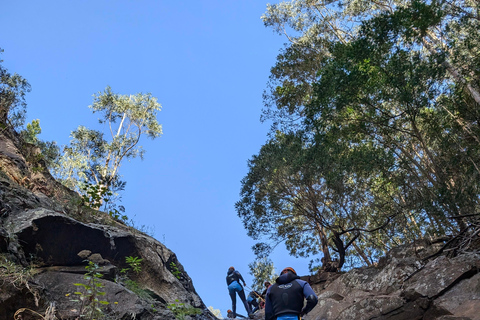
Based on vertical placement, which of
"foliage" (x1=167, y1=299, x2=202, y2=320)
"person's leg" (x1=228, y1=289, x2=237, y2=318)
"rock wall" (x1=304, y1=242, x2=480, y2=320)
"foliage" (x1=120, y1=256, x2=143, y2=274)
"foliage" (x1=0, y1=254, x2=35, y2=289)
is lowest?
"rock wall" (x1=304, y1=242, x2=480, y2=320)

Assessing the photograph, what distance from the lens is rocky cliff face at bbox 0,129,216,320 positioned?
614 centimetres

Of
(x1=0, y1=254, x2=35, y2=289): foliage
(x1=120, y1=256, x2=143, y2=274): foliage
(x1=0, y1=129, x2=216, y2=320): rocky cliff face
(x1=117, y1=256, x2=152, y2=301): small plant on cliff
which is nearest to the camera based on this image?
(x1=0, y1=254, x2=35, y2=289): foliage

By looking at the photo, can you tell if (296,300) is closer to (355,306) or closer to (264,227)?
(355,306)

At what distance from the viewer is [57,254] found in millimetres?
8125

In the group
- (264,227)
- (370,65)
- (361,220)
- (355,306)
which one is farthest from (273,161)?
(355,306)

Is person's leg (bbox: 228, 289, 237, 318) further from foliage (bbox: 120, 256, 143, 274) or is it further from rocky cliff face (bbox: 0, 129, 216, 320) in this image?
foliage (bbox: 120, 256, 143, 274)

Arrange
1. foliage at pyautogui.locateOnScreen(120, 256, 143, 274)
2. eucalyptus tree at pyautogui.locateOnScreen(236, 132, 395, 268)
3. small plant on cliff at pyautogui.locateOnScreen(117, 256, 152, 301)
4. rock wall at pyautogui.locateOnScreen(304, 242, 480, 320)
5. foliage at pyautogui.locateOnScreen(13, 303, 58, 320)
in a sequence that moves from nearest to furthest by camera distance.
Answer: foliage at pyautogui.locateOnScreen(13, 303, 58, 320) → rock wall at pyautogui.locateOnScreen(304, 242, 480, 320) → small plant on cliff at pyautogui.locateOnScreen(117, 256, 152, 301) → foliage at pyautogui.locateOnScreen(120, 256, 143, 274) → eucalyptus tree at pyautogui.locateOnScreen(236, 132, 395, 268)

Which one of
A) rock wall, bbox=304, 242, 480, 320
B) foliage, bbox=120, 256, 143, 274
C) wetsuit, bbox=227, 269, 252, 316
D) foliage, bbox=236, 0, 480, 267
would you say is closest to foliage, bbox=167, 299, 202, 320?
foliage, bbox=120, 256, 143, 274

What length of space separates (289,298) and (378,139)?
13314 mm

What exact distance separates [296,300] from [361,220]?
14.2m

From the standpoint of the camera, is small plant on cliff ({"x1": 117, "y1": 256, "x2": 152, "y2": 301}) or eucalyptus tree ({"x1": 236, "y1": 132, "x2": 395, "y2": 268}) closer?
small plant on cliff ({"x1": 117, "y1": 256, "x2": 152, "y2": 301})

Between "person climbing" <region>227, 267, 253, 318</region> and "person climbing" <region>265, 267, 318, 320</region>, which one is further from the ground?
"person climbing" <region>227, 267, 253, 318</region>

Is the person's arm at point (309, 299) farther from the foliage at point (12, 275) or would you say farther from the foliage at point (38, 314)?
the foliage at point (12, 275)

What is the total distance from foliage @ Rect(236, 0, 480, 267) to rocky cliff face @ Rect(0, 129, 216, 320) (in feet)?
29.6
